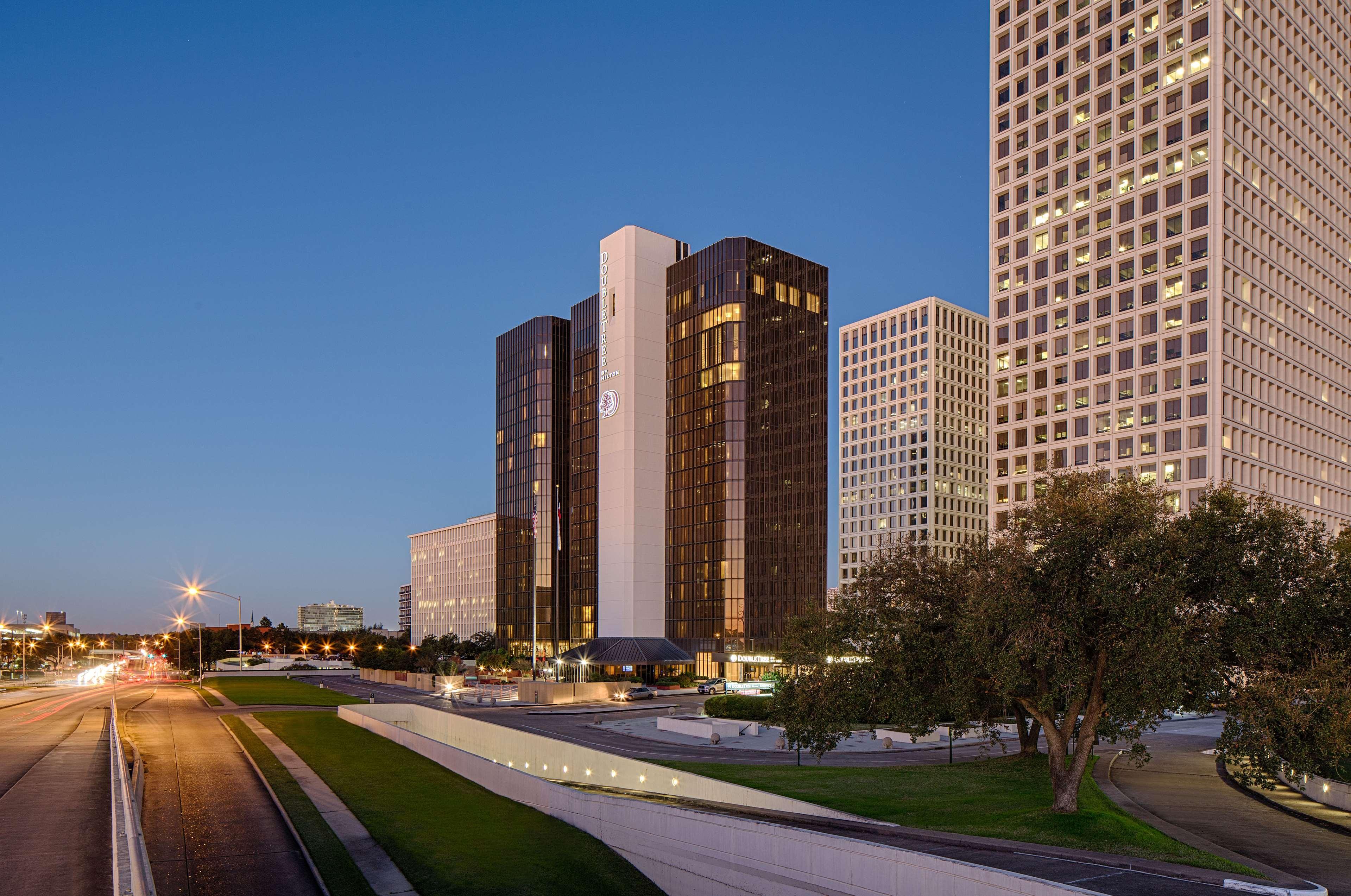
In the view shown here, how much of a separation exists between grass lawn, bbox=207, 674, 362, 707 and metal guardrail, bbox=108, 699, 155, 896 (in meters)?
40.3

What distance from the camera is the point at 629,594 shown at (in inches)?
5192

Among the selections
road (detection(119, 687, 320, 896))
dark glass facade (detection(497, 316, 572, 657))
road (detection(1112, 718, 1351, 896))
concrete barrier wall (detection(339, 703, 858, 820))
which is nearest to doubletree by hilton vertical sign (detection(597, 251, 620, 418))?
dark glass facade (detection(497, 316, 572, 657))

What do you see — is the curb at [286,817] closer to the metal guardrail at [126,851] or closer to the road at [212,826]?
the road at [212,826]

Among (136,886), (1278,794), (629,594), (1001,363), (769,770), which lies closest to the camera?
(136,886)

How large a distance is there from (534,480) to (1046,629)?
146 metres

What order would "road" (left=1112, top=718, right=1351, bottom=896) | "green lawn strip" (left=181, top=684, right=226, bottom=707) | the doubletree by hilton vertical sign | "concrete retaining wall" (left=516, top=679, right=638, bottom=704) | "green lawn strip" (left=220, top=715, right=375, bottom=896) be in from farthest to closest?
the doubletree by hilton vertical sign < "concrete retaining wall" (left=516, top=679, right=638, bottom=704) < "green lawn strip" (left=181, top=684, right=226, bottom=707) < "green lawn strip" (left=220, top=715, right=375, bottom=896) < "road" (left=1112, top=718, right=1351, bottom=896)

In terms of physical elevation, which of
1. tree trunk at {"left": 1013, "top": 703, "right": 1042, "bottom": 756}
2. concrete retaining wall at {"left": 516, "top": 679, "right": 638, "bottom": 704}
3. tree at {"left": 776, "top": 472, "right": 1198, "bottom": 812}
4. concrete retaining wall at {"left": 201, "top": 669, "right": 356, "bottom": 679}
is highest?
tree at {"left": 776, "top": 472, "right": 1198, "bottom": 812}

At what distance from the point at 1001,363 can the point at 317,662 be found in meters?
122

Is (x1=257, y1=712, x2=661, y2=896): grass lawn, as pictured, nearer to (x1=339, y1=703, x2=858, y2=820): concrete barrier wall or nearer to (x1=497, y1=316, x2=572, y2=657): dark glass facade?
(x1=339, y1=703, x2=858, y2=820): concrete barrier wall

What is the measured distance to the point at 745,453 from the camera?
417 ft

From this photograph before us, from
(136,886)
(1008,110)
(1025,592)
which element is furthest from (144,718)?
(1008,110)

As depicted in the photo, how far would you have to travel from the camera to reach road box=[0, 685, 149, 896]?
78.9ft

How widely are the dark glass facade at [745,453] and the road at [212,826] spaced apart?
265ft

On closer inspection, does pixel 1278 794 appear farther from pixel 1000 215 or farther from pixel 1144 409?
pixel 1000 215
